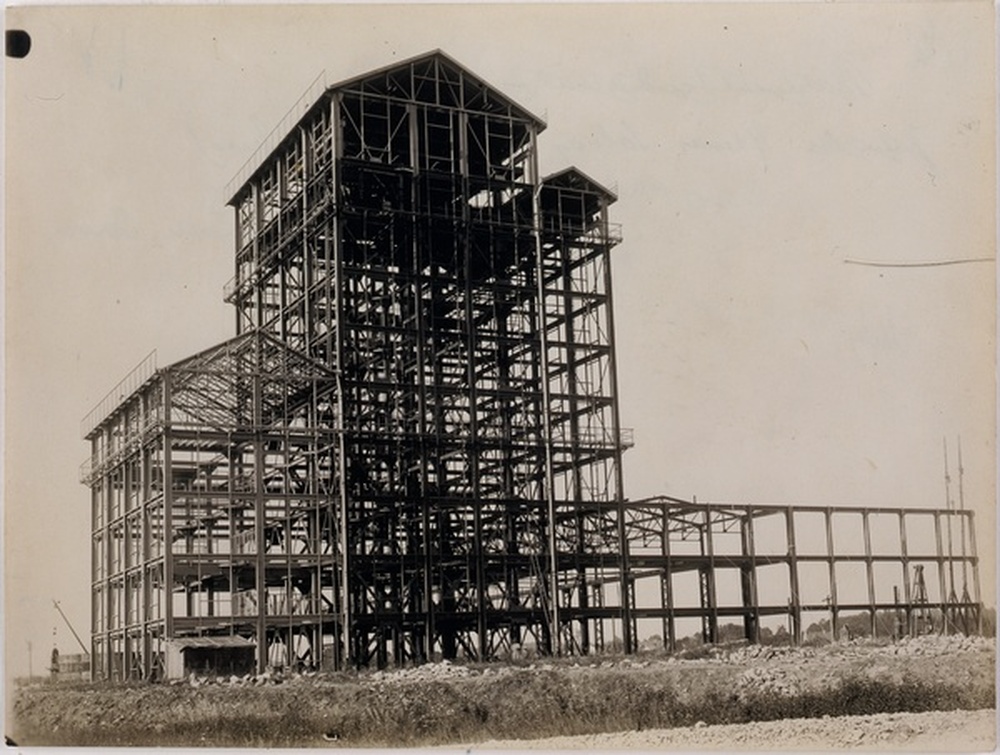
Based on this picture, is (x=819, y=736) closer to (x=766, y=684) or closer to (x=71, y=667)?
(x=766, y=684)

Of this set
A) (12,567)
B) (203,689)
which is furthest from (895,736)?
(12,567)

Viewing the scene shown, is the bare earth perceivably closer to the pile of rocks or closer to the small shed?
the pile of rocks

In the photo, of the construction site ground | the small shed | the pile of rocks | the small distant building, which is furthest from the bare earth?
the small distant building

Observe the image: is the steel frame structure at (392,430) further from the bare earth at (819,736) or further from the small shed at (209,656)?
the bare earth at (819,736)

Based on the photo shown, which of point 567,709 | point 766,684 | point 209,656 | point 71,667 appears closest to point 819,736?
point 766,684

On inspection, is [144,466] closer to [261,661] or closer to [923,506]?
[261,661]

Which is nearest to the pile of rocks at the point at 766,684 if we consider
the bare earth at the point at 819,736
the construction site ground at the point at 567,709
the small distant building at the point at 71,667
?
the construction site ground at the point at 567,709
